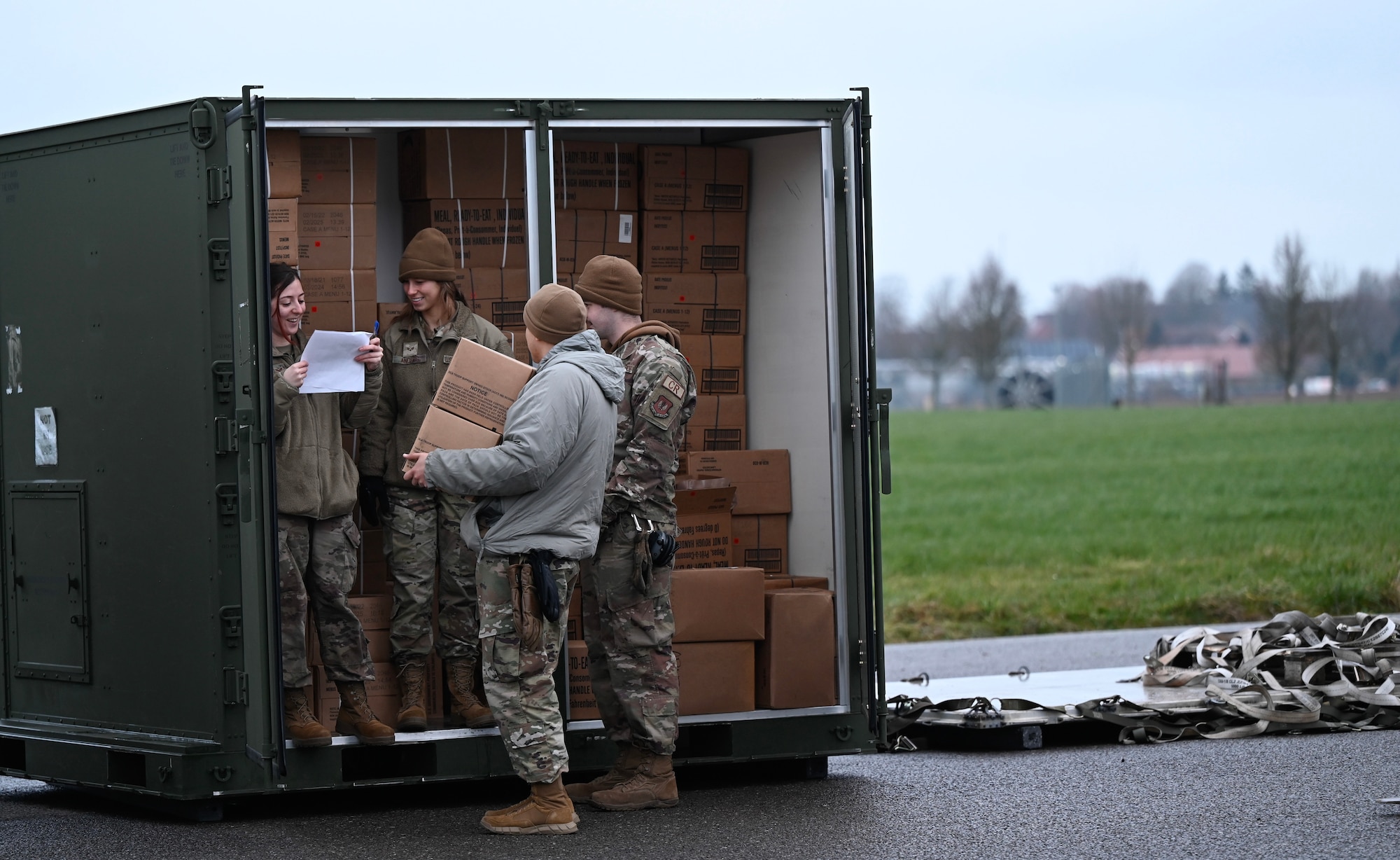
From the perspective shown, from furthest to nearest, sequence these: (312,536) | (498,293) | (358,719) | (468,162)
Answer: (498,293) < (468,162) < (312,536) < (358,719)

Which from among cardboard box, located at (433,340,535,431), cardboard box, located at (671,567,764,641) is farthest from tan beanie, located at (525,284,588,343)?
cardboard box, located at (671,567,764,641)

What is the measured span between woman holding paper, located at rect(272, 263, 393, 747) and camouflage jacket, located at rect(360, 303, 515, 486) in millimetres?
286

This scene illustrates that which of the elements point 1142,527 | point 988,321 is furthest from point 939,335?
point 1142,527

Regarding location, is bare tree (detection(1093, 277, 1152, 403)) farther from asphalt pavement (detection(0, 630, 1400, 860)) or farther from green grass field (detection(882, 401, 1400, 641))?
asphalt pavement (detection(0, 630, 1400, 860))

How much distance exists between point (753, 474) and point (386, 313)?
68.9 inches

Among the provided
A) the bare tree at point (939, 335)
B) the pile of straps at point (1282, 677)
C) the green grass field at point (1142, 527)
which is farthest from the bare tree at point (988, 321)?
the pile of straps at point (1282, 677)

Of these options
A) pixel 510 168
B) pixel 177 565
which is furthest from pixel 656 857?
pixel 510 168

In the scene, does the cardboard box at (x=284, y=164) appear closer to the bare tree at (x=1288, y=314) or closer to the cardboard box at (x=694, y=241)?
the cardboard box at (x=694, y=241)

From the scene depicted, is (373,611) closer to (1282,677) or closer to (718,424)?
(718,424)

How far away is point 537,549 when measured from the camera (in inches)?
204

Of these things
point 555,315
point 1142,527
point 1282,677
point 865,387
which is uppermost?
point 555,315

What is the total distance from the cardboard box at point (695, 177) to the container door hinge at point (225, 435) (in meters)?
2.31

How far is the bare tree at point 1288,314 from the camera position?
64.2m

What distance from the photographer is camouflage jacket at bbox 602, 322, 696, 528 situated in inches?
219
